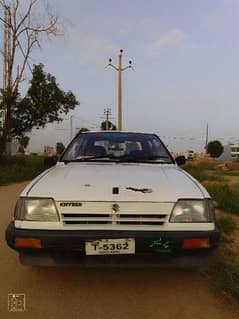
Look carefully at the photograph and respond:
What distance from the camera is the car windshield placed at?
157 inches

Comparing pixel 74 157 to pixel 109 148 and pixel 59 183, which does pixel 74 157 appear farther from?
pixel 59 183

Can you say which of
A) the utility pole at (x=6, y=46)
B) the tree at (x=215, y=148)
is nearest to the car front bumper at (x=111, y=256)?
the utility pole at (x=6, y=46)

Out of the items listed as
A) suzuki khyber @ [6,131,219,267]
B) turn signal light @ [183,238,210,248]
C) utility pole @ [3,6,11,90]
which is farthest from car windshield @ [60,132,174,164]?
utility pole @ [3,6,11,90]

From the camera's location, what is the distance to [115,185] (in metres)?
2.83

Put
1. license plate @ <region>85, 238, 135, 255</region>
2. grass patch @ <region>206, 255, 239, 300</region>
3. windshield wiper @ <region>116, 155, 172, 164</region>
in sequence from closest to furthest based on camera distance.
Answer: license plate @ <region>85, 238, 135, 255</region>, grass patch @ <region>206, 255, 239, 300</region>, windshield wiper @ <region>116, 155, 172, 164</region>

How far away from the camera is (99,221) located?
263cm

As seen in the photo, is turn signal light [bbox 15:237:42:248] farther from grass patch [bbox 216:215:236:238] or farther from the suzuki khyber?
grass patch [bbox 216:215:236:238]

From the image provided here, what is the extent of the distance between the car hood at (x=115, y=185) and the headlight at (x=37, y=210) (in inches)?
2.1

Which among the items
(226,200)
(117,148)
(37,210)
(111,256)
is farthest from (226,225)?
(37,210)

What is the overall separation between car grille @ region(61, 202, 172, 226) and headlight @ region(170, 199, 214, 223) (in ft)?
0.31

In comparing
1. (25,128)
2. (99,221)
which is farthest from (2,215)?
(25,128)

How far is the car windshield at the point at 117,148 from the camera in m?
3.99

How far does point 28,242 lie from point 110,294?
0.87 m

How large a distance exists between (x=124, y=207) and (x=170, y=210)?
376 mm
